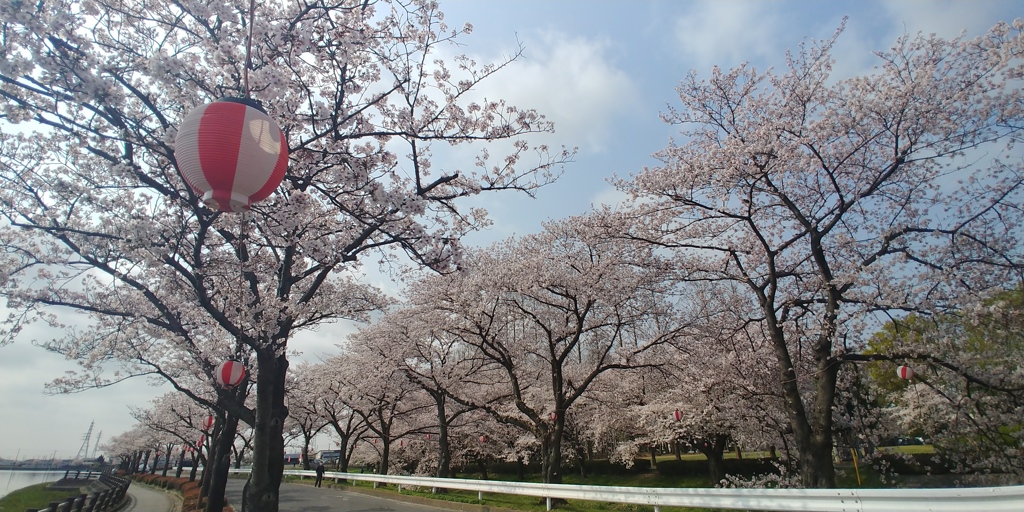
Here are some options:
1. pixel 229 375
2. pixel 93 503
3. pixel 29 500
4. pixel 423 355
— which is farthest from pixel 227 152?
pixel 29 500

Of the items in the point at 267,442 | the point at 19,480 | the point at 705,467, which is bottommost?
the point at 19,480

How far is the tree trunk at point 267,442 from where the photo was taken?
735cm

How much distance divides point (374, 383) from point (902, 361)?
19825mm

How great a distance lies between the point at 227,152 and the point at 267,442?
5.14 metres

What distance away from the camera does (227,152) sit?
4191mm

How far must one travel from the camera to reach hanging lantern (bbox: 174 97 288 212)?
4.15 metres

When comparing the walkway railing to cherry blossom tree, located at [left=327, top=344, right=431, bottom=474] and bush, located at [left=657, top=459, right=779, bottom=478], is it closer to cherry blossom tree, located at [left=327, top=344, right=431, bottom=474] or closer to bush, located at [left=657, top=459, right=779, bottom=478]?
cherry blossom tree, located at [left=327, top=344, right=431, bottom=474]

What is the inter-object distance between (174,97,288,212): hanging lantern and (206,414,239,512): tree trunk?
33.2 ft

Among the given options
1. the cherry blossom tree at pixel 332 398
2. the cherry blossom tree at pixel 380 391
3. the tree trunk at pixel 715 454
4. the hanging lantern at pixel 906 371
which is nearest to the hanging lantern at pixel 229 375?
the cherry blossom tree at pixel 380 391

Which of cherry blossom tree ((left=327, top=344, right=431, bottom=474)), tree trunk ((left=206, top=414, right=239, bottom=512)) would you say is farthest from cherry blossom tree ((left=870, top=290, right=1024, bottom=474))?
cherry blossom tree ((left=327, top=344, right=431, bottom=474))

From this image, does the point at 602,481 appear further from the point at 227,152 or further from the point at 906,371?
the point at 227,152

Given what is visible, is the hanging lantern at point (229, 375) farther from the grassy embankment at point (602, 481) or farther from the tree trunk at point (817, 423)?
the tree trunk at point (817, 423)

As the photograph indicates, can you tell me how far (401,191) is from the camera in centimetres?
690

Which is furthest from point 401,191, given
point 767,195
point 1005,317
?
point 1005,317
